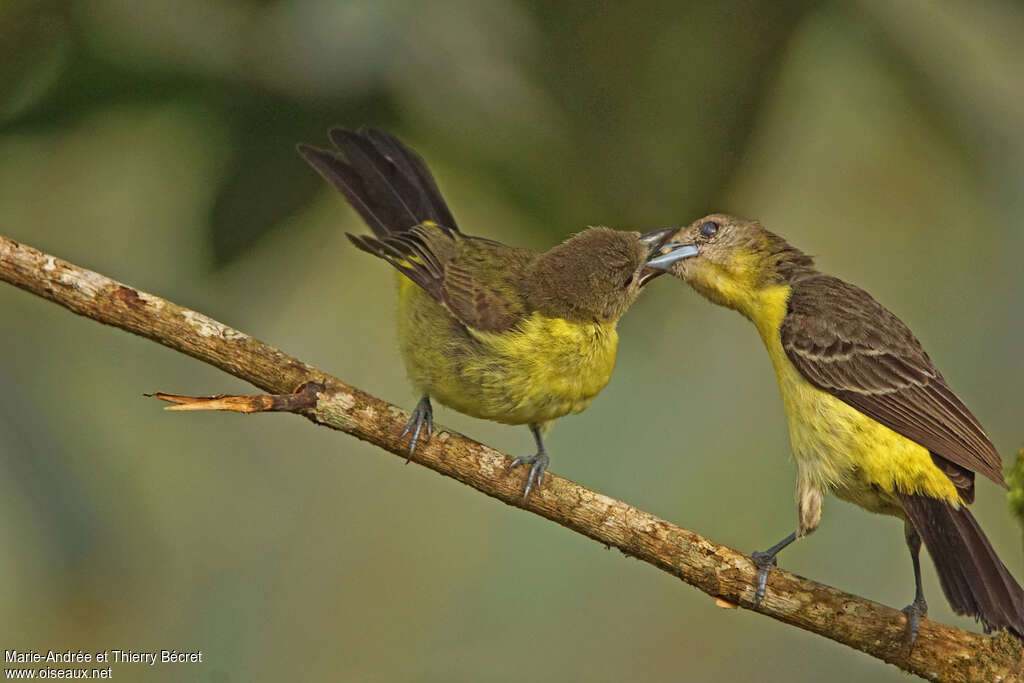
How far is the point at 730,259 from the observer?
319 cm

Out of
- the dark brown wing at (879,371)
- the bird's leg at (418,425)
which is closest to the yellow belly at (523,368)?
the bird's leg at (418,425)

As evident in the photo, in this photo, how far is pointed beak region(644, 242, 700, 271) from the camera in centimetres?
301

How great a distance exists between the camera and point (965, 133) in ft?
10.5

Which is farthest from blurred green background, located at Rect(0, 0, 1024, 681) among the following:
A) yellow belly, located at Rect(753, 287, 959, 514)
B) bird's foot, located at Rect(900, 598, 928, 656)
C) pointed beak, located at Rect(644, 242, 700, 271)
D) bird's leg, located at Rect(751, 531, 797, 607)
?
bird's foot, located at Rect(900, 598, 928, 656)

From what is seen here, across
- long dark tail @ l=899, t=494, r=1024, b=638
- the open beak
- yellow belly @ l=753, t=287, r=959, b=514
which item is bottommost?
long dark tail @ l=899, t=494, r=1024, b=638

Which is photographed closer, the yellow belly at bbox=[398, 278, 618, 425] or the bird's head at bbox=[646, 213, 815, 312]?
the yellow belly at bbox=[398, 278, 618, 425]

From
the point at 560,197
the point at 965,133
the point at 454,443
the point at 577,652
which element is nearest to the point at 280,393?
the point at 454,443

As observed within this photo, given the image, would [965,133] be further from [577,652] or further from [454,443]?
[577,652]

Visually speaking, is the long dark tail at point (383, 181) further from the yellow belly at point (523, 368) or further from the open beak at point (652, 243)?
the open beak at point (652, 243)

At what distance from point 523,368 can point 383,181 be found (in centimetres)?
78

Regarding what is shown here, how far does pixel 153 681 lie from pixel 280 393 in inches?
102

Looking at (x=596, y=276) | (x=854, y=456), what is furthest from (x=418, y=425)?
(x=854, y=456)

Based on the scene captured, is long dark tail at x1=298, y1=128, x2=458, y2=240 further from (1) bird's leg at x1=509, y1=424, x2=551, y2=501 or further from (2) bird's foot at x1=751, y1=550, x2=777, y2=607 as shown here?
(2) bird's foot at x1=751, y1=550, x2=777, y2=607

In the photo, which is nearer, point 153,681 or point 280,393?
point 280,393
